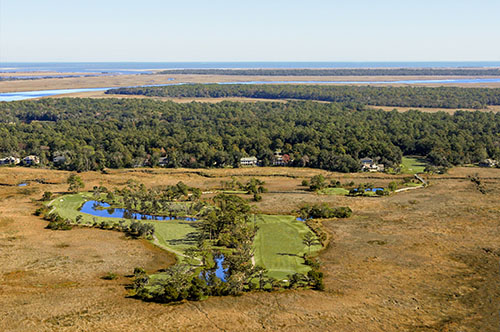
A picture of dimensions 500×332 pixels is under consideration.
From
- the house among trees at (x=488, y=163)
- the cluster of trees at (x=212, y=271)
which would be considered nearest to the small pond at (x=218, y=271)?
the cluster of trees at (x=212, y=271)

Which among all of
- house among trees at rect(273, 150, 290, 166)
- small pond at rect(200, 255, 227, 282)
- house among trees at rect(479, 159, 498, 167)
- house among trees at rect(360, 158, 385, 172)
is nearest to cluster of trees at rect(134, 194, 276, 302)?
small pond at rect(200, 255, 227, 282)

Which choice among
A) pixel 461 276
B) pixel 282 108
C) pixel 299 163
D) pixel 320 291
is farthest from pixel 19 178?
pixel 282 108

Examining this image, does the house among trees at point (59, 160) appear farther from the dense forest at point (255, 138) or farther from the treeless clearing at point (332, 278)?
the treeless clearing at point (332, 278)

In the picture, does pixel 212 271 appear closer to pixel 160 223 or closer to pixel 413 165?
pixel 160 223

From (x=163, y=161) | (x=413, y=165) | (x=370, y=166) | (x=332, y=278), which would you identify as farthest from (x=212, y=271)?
(x=413, y=165)

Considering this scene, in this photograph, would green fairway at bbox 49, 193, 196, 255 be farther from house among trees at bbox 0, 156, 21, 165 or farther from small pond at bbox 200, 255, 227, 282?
house among trees at bbox 0, 156, 21, 165
